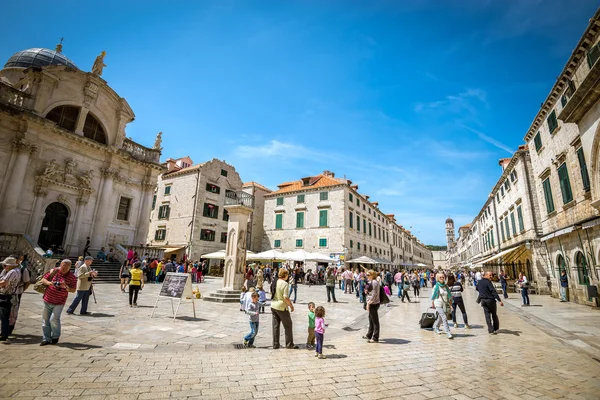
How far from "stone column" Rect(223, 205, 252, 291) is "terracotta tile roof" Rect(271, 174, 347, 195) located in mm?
19883

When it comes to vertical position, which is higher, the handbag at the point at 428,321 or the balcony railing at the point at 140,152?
the balcony railing at the point at 140,152

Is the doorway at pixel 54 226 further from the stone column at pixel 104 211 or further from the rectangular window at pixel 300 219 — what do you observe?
the rectangular window at pixel 300 219

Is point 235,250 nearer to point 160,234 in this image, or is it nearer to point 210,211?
point 210,211

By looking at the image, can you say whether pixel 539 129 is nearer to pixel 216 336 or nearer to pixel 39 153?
pixel 216 336

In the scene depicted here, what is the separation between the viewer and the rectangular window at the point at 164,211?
31375 millimetres

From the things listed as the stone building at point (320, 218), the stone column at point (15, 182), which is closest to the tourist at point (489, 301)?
the stone building at point (320, 218)

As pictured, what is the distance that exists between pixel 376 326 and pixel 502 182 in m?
25.3

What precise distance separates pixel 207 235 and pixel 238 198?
637cm

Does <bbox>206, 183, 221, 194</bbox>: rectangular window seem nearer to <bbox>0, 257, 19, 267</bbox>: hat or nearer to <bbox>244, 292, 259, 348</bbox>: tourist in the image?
<bbox>0, 257, 19, 267</bbox>: hat

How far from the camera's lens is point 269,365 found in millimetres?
4691

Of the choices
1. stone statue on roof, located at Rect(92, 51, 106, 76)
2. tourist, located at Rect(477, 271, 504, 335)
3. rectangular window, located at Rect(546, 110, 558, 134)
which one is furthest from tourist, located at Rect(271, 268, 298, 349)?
stone statue on roof, located at Rect(92, 51, 106, 76)

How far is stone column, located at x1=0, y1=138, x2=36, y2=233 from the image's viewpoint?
51.2 ft

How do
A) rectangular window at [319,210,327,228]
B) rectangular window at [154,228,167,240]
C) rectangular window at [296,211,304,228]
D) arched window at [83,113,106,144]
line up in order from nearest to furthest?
arched window at [83,113,106,144]
rectangular window at [154,228,167,240]
rectangular window at [319,210,327,228]
rectangular window at [296,211,304,228]

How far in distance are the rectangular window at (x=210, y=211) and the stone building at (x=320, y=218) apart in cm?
660
